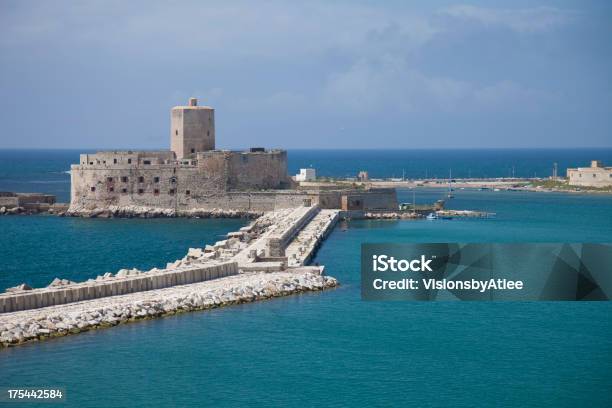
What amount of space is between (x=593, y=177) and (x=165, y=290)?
55.4m

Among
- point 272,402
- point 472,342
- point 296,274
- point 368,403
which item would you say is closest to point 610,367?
point 472,342

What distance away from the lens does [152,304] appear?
2592 centimetres

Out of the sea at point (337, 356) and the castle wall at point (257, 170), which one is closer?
the sea at point (337, 356)

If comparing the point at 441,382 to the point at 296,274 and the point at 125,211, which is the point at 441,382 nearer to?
the point at 296,274

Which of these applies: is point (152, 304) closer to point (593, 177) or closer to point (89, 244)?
point (89, 244)


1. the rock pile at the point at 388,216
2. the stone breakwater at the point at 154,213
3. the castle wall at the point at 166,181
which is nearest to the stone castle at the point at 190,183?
the castle wall at the point at 166,181

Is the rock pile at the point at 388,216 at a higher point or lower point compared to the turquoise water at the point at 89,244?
higher

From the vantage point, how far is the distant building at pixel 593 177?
77.8m

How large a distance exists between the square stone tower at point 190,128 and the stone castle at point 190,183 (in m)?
0.05

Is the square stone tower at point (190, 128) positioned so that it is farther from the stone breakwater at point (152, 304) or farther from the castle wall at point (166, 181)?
the stone breakwater at point (152, 304)

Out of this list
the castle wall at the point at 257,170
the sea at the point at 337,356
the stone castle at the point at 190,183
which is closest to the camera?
the sea at the point at 337,356

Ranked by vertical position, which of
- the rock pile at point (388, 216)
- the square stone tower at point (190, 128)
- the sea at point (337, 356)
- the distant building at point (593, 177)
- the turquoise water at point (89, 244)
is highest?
the square stone tower at point (190, 128)

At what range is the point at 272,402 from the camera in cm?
2028

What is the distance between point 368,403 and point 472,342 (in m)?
5.08
